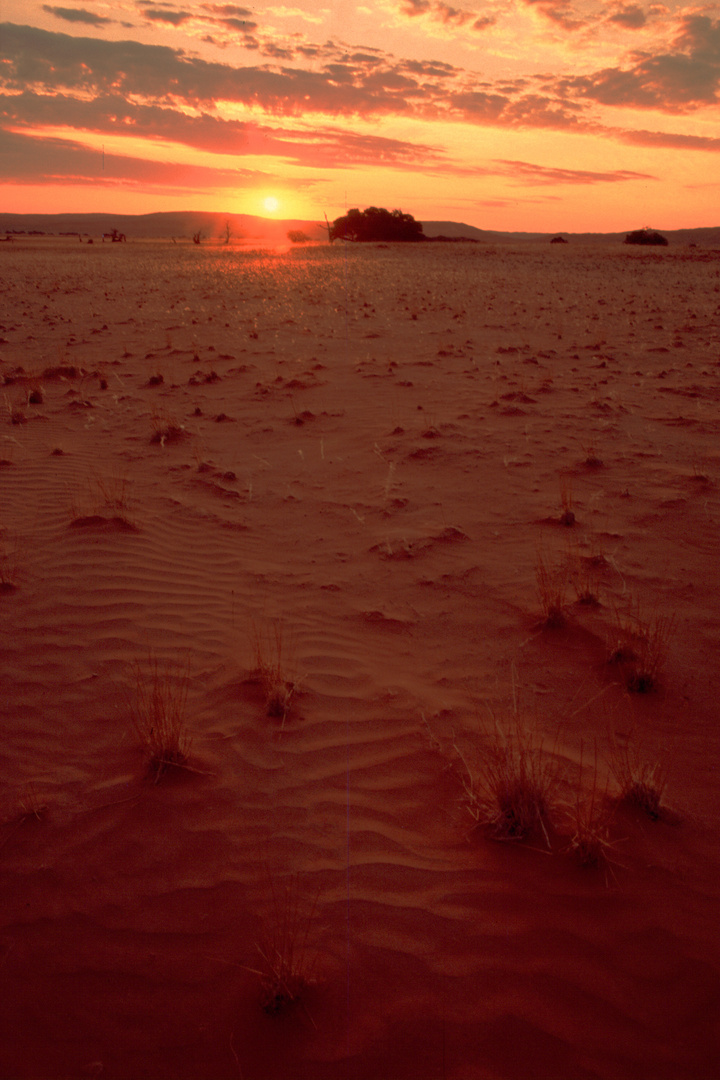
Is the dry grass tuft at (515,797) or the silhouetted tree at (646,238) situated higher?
the silhouetted tree at (646,238)

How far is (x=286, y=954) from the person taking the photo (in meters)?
1.83

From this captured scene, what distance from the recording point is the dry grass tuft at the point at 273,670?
9.68ft

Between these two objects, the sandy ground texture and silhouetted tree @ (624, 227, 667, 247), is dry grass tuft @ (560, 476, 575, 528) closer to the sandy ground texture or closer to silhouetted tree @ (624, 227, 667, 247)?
the sandy ground texture

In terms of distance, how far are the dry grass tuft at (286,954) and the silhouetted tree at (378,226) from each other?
56.0m

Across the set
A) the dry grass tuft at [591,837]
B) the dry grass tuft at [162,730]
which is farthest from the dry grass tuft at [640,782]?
the dry grass tuft at [162,730]

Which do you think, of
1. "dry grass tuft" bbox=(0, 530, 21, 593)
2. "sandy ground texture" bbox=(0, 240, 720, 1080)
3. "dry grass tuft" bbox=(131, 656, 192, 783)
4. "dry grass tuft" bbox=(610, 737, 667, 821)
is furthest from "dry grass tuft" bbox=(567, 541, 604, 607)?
"dry grass tuft" bbox=(0, 530, 21, 593)

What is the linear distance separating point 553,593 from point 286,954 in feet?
7.68

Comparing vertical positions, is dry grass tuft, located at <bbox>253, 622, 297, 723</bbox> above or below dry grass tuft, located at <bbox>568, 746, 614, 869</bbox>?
above

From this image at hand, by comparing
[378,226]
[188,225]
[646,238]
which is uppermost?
[188,225]

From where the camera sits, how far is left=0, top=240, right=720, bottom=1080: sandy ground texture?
179 centimetres

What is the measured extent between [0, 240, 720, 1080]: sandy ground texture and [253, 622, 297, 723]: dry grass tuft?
23 millimetres

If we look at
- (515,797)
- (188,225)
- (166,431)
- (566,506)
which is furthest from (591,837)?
(188,225)

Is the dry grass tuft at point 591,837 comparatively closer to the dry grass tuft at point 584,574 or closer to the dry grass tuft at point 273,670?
the dry grass tuft at point 273,670

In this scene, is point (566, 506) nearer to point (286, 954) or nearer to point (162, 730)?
point (162, 730)
